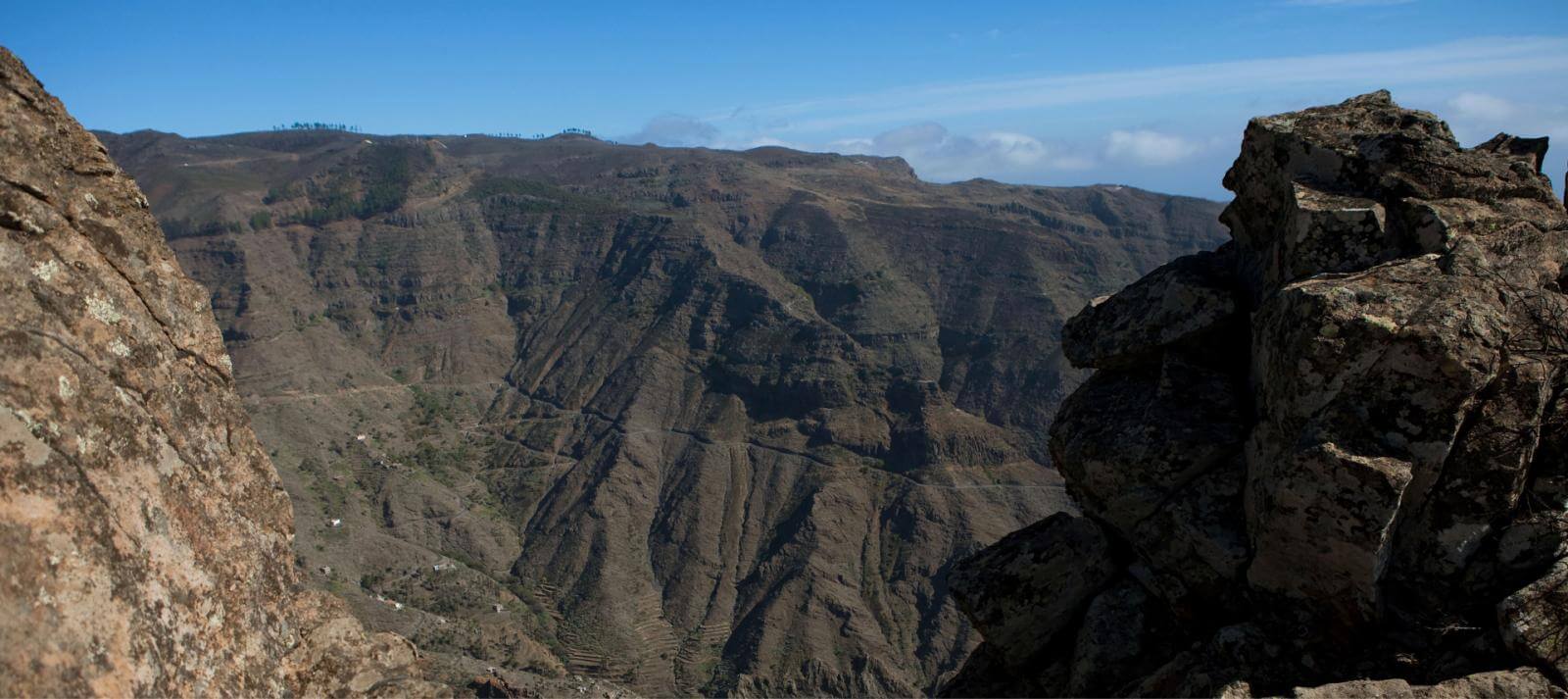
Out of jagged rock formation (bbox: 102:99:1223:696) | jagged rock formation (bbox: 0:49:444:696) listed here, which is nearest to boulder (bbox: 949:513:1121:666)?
jagged rock formation (bbox: 0:49:444:696)

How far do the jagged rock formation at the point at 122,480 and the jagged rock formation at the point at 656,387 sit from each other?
39768mm

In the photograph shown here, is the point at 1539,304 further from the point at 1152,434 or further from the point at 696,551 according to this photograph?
the point at 696,551

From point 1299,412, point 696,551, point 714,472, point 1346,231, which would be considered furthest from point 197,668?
point 714,472

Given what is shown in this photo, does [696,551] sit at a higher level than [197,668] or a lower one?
lower

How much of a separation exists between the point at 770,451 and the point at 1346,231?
9204 cm

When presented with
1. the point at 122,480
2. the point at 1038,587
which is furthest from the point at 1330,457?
the point at 122,480

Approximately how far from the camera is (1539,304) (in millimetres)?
8828

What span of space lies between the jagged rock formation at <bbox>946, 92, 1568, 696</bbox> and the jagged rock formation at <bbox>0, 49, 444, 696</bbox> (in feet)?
24.3

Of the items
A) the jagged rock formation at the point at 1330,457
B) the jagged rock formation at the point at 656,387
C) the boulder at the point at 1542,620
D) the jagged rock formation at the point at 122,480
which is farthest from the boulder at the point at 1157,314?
the jagged rock formation at the point at 656,387

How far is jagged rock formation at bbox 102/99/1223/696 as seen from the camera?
76688 millimetres

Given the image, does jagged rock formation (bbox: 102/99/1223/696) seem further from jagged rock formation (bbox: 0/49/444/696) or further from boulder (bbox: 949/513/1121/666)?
jagged rock formation (bbox: 0/49/444/696)

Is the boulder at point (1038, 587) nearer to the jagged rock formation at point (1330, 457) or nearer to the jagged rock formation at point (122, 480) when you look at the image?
the jagged rock formation at point (1330, 457)

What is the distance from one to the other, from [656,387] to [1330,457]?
108 m

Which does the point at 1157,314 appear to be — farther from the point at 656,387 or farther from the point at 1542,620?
the point at 656,387
